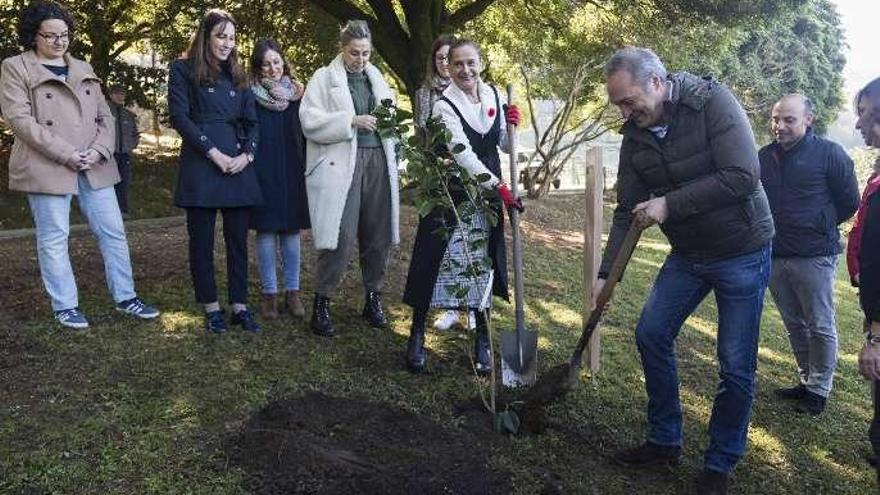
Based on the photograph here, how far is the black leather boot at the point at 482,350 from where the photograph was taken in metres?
4.18

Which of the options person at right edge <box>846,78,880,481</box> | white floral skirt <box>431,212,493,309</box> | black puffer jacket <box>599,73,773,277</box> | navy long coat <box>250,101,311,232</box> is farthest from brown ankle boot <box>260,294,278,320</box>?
person at right edge <box>846,78,880,481</box>

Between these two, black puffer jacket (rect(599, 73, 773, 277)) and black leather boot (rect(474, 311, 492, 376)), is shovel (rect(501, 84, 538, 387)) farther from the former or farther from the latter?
black puffer jacket (rect(599, 73, 773, 277))

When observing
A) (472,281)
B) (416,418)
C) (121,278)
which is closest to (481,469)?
(416,418)

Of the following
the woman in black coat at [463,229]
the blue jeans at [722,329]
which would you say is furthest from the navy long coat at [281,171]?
the blue jeans at [722,329]

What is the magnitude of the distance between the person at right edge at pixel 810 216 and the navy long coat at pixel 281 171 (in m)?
2.88

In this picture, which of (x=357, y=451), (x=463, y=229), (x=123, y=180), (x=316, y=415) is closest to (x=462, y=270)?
(x=463, y=229)

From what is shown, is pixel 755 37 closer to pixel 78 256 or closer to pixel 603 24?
pixel 603 24

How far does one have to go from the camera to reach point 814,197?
426cm

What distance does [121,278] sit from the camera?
449 centimetres

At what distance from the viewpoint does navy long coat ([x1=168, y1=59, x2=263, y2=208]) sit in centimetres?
411

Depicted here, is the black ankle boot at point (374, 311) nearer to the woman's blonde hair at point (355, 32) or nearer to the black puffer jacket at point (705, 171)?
the woman's blonde hair at point (355, 32)

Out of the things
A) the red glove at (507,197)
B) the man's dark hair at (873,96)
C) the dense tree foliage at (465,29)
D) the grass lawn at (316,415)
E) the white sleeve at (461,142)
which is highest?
the dense tree foliage at (465,29)

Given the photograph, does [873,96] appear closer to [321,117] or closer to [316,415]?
A: [316,415]

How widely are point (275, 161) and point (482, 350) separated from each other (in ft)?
5.89
